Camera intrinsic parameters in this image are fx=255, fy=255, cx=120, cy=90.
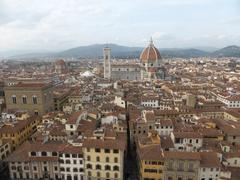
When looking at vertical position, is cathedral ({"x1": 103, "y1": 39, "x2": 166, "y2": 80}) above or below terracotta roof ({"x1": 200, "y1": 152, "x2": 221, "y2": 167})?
above

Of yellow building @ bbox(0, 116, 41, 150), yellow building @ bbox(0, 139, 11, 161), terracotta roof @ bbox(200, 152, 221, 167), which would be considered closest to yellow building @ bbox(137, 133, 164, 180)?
terracotta roof @ bbox(200, 152, 221, 167)

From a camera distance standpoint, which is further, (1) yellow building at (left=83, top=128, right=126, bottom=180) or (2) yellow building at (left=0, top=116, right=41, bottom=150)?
(2) yellow building at (left=0, top=116, right=41, bottom=150)

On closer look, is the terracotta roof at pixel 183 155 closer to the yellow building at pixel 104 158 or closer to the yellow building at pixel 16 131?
the yellow building at pixel 104 158

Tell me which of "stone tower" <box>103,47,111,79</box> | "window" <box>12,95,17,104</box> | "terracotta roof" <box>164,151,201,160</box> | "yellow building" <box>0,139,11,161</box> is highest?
"stone tower" <box>103,47,111,79</box>

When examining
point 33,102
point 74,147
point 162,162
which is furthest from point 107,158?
point 33,102

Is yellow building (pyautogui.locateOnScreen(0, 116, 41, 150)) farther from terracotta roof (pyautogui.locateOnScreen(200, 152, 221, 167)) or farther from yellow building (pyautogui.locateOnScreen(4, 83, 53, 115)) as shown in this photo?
terracotta roof (pyautogui.locateOnScreen(200, 152, 221, 167))

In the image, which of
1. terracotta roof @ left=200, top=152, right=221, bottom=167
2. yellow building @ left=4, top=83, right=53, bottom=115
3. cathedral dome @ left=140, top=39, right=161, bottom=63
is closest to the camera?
terracotta roof @ left=200, top=152, right=221, bottom=167
